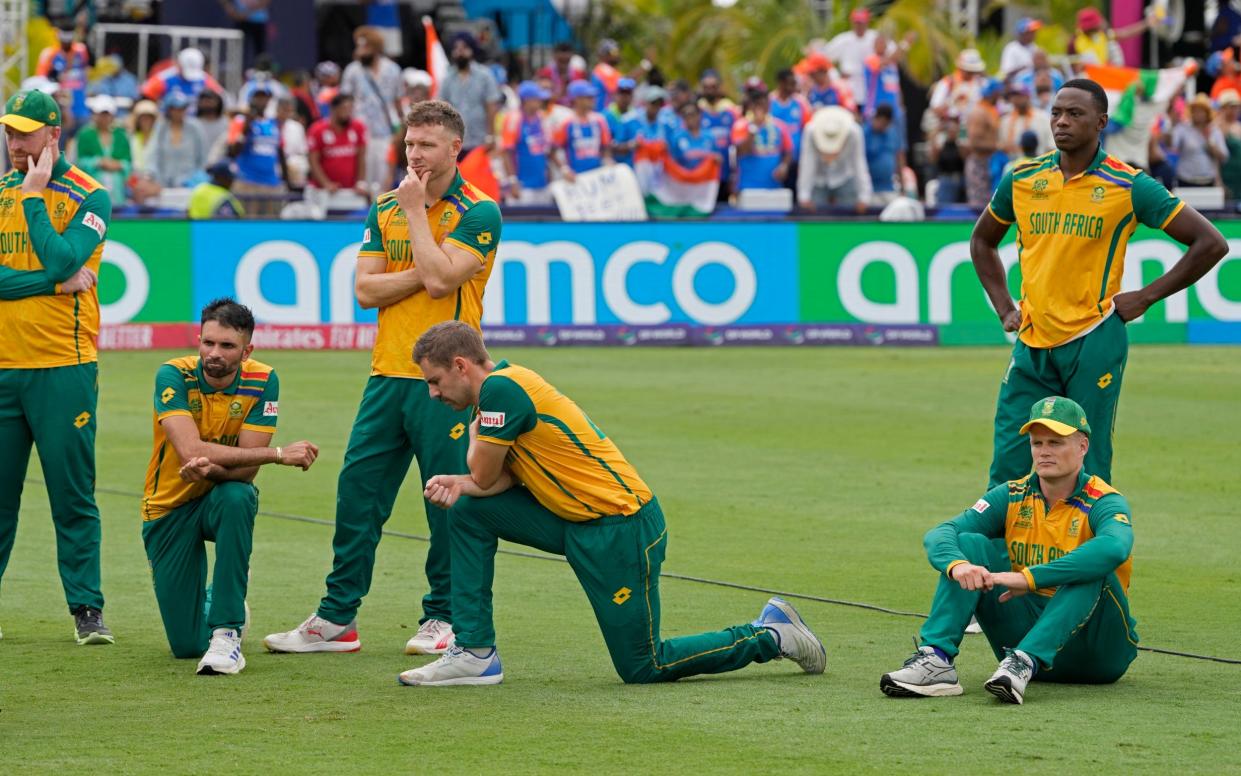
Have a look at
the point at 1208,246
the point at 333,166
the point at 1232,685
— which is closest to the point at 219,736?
the point at 1232,685

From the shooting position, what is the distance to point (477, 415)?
763 cm

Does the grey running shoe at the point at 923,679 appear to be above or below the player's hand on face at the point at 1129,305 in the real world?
below

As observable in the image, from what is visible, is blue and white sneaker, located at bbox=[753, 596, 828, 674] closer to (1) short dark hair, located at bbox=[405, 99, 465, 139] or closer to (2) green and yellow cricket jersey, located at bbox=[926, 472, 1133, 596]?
(2) green and yellow cricket jersey, located at bbox=[926, 472, 1133, 596]

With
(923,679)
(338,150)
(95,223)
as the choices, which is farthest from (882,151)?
(923,679)

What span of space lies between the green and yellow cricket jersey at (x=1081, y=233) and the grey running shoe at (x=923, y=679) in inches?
78.6

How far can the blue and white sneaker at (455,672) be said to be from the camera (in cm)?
766

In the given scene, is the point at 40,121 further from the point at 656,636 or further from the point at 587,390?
the point at 587,390

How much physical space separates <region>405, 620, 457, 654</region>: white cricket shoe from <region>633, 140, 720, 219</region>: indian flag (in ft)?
56.5

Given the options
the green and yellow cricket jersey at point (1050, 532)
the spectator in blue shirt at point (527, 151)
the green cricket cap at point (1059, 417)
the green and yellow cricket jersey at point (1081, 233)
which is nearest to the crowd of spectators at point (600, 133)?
the spectator in blue shirt at point (527, 151)

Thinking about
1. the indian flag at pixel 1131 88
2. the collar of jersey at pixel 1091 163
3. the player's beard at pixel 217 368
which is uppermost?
the indian flag at pixel 1131 88

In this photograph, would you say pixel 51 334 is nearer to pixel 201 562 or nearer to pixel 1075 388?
pixel 201 562

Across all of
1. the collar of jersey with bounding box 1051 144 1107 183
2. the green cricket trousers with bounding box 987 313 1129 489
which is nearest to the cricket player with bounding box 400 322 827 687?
the green cricket trousers with bounding box 987 313 1129 489

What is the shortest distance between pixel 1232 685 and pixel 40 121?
18.1 feet

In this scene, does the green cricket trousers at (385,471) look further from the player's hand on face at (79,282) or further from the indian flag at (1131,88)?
the indian flag at (1131,88)
